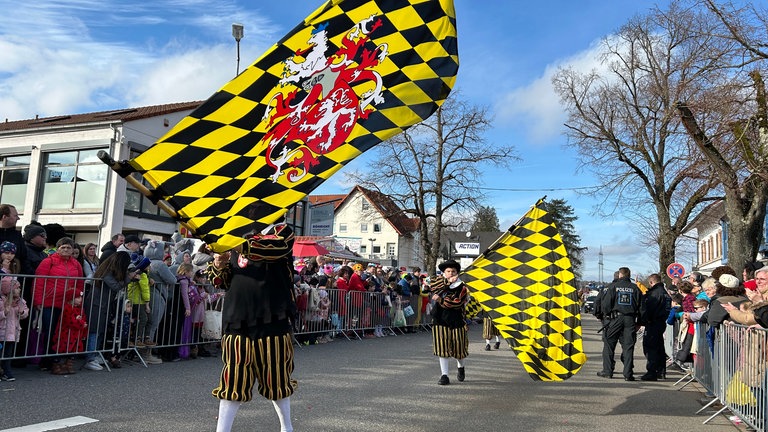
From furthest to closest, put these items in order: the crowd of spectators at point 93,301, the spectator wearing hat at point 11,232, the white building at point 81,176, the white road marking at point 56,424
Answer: the white building at point 81,176, the spectator wearing hat at point 11,232, the crowd of spectators at point 93,301, the white road marking at point 56,424

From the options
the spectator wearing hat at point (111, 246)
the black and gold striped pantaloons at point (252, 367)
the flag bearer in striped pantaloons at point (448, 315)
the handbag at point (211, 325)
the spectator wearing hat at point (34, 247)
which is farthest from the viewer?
the handbag at point (211, 325)

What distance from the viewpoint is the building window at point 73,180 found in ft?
83.2

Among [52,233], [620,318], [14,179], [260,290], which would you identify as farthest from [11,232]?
[14,179]

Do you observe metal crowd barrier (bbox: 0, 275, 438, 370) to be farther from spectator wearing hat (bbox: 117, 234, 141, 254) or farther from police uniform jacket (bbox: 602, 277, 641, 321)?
police uniform jacket (bbox: 602, 277, 641, 321)

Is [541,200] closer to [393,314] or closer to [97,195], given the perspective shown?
[393,314]


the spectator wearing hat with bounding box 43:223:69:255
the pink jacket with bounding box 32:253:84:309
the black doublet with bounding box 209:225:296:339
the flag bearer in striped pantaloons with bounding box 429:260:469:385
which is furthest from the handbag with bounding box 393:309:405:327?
the black doublet with bounding box 209:225:296:339

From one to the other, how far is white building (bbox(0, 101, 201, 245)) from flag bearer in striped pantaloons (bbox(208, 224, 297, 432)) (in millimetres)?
22222

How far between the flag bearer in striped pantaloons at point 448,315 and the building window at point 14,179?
948 inches

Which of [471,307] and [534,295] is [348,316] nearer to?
[471,307]

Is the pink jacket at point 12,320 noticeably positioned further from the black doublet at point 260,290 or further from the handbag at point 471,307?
the handbag at point 471,307

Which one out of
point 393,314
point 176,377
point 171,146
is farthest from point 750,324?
point 393,314

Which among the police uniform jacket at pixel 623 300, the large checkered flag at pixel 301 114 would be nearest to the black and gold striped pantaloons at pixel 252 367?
the large checkered flag at pixel 301 114

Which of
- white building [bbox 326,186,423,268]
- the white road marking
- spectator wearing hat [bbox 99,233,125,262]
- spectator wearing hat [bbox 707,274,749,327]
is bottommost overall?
the white road marking

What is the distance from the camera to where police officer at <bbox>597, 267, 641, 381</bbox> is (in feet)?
36.3
